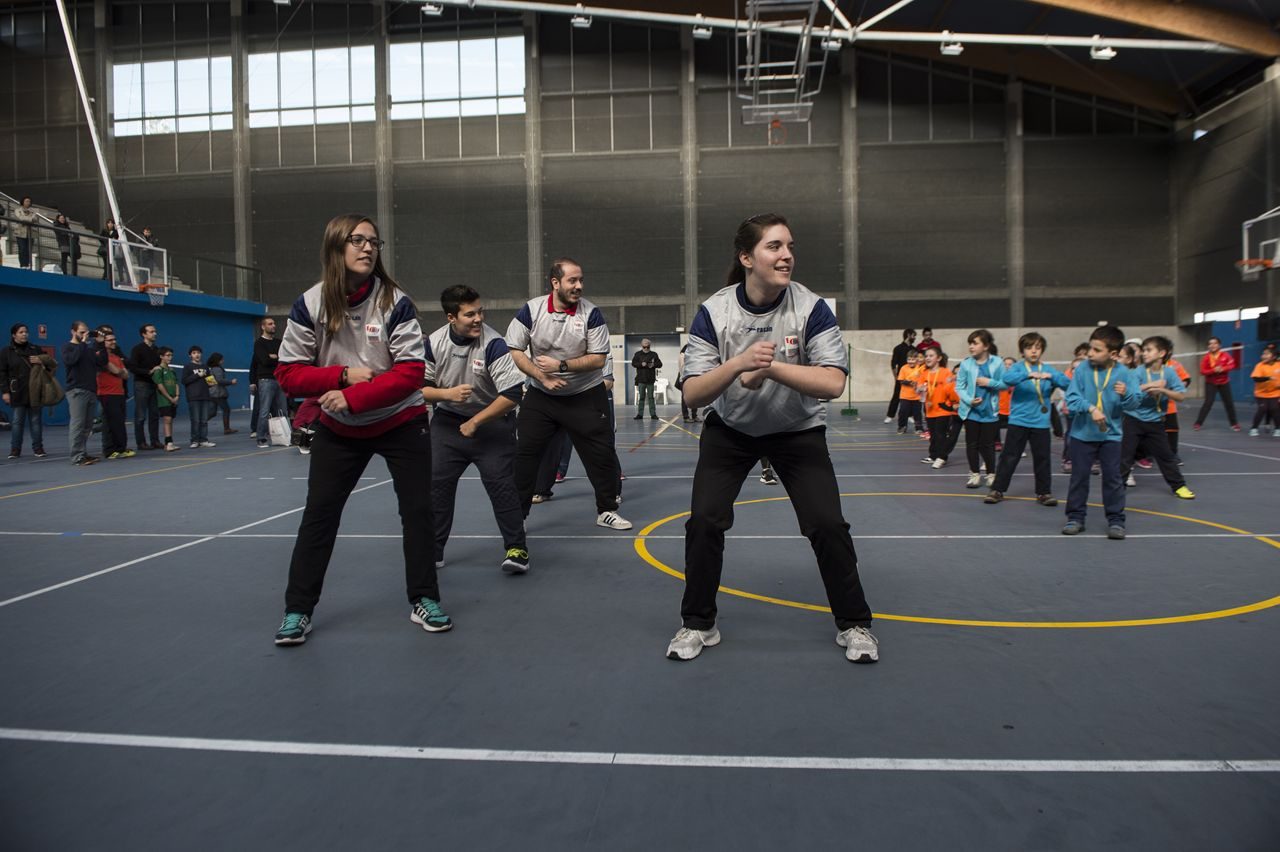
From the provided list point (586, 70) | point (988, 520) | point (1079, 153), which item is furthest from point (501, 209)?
point (988, 520)

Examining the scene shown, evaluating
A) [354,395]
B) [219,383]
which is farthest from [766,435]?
[219,383]

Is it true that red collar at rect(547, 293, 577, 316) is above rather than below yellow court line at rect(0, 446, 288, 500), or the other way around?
above

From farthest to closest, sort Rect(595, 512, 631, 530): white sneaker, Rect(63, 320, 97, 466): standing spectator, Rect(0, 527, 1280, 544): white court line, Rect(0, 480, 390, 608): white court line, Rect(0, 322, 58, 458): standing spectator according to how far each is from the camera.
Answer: Rect(0, 322, 58, 458): standing spectator → Rect(63, 320, 97, 466): standing spectator → Rect(595, 512, 631, 530): white sneaker → Rect(0, 527, 1280, 544): white court line → Rect(0, 480, 390, 608): white court line

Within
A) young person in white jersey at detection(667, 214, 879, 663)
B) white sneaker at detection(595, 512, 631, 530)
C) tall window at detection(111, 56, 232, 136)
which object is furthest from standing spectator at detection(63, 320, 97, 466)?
tall window at detection(111, 56, 232, 136)

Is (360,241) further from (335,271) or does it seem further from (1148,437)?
(1148,437)

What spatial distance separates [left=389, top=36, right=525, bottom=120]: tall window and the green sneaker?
25.5 metres

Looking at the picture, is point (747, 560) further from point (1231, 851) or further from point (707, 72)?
point (707, 72)

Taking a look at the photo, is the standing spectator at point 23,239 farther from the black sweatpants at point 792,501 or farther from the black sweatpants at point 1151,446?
the black sweatpants at point 1151,446

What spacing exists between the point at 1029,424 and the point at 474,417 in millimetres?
5380

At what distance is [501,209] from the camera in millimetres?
27672

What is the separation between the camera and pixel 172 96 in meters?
28.6

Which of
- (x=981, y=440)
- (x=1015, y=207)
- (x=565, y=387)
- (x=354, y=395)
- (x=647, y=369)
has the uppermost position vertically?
(x=1015, y=207)

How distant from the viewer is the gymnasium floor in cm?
224

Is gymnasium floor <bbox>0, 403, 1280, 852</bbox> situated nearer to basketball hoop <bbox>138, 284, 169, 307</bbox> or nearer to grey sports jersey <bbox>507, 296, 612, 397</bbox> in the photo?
grey sports jersey <bbox>507, 296, 612, 397</bbox>
